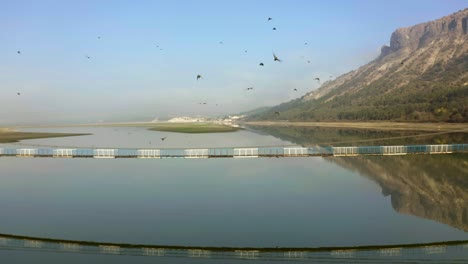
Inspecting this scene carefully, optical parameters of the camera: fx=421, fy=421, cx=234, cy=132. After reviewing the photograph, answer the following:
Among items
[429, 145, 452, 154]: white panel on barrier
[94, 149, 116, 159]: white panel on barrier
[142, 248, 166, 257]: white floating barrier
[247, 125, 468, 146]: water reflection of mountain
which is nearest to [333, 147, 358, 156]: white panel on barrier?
[429, 145, 452, 154]: white panel on barrier

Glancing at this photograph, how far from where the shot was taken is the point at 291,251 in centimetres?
2541

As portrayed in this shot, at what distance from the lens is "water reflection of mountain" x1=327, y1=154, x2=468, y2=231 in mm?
34406

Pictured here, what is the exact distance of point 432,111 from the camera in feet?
495

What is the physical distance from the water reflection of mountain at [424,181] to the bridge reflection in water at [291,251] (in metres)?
5.68

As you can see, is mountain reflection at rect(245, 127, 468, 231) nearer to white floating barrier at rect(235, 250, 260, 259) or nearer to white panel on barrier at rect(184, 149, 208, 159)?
white floating barrier at rect(235, 250, 260, 259)

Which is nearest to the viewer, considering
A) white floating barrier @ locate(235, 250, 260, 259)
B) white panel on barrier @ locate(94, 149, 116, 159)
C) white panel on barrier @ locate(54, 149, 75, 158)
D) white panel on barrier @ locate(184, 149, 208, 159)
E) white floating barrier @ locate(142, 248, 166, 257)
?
white floating barrier @ locate(235, 250, 260, 259)

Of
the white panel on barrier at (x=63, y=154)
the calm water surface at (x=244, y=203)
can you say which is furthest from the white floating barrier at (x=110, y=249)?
the white panel on barrier at (x=63, y=154)

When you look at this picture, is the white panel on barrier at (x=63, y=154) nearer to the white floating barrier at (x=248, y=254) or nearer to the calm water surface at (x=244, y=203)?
the calm water surface at (x=244, y=203)

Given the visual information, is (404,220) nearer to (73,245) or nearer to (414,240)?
(414,240)

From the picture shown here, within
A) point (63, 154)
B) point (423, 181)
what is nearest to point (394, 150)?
point (423, 181)

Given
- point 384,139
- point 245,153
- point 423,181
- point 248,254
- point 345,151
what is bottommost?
point 248,254

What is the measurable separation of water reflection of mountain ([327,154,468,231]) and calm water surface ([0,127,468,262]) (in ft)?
0.39

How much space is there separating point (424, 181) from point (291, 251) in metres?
28.8

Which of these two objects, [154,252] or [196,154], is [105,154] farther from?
[154,252]
